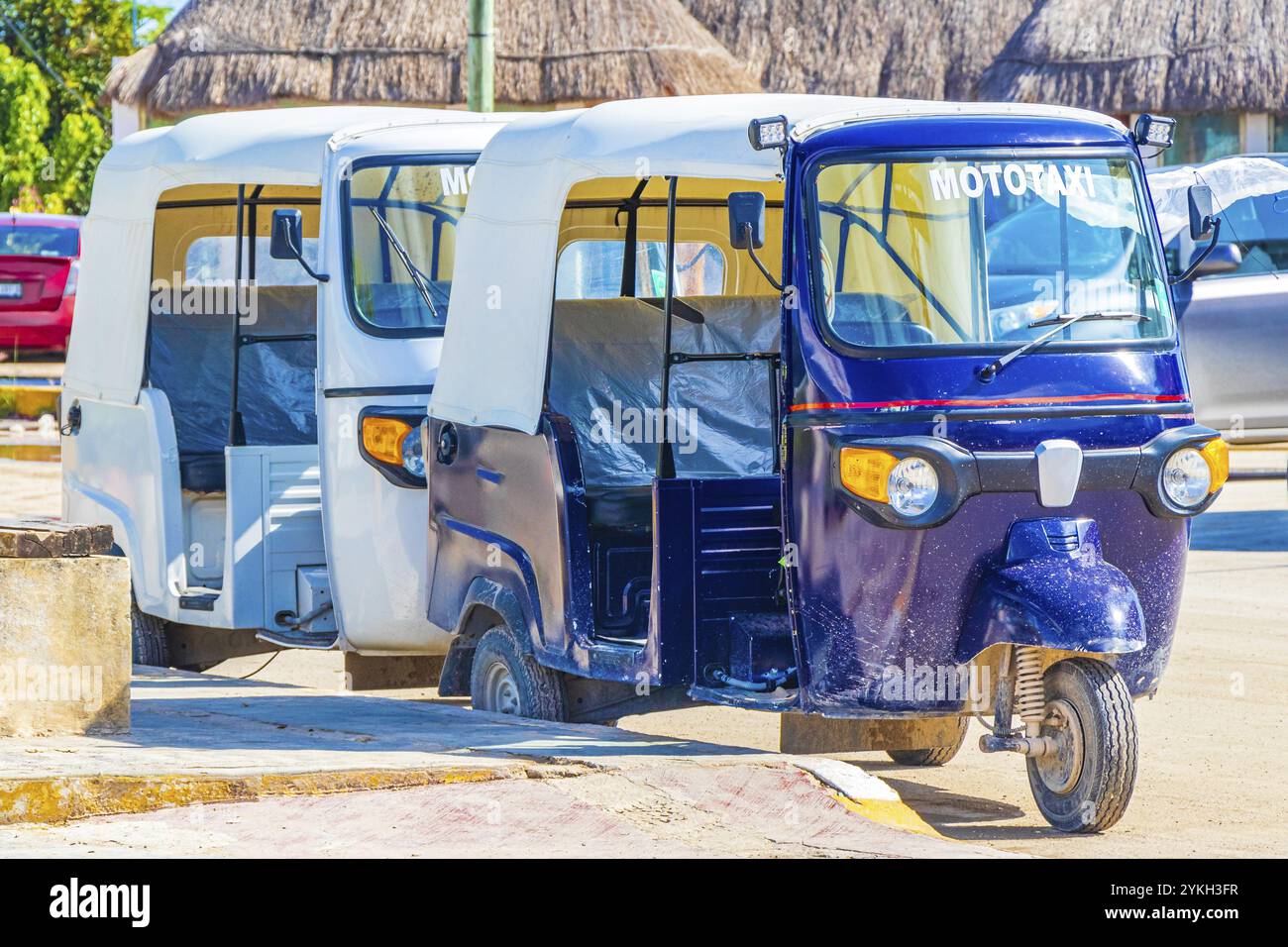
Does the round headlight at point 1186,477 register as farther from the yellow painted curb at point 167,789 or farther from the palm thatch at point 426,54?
the palm thatch at point 426,54

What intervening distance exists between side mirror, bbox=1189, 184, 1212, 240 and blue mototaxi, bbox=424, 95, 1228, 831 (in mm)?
30

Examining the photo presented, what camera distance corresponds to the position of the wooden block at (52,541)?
7266 mm

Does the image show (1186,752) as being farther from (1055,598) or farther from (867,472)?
(867,472)

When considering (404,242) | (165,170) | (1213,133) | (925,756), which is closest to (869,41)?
(1213,133)

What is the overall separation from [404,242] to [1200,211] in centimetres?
336

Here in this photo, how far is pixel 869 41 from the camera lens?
2756cm

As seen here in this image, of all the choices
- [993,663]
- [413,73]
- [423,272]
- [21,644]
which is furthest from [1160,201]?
[413,73]

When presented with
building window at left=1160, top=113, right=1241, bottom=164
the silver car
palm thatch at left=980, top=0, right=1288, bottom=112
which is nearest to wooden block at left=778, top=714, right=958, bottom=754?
the silver car

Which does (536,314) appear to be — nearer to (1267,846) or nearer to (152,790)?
(152,790)

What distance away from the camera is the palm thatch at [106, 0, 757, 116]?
26.0 meters

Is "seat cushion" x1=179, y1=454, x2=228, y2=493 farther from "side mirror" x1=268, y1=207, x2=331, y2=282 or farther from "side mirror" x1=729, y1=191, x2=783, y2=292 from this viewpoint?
"side mirror" x1=729, y1=191, x2=783, y2=292

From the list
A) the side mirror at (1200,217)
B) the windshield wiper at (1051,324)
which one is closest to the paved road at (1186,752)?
the windshield wiper at (1051,324)

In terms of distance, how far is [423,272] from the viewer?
30.7 ft

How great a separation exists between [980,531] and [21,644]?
306 cm
